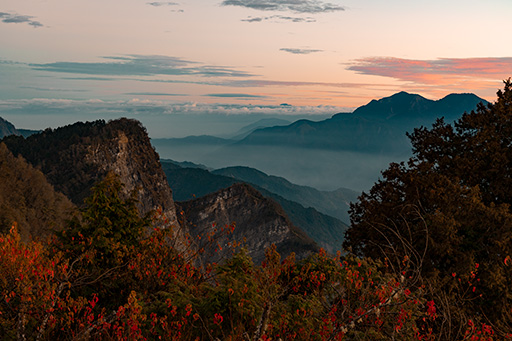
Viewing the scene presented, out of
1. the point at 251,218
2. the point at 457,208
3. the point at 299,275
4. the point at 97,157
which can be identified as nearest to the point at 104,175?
the point at 97,157

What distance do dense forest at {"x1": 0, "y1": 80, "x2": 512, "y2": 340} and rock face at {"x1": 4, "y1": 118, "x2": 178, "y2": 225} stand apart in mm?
92517

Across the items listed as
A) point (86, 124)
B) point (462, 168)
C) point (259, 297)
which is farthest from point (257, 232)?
point (259, 297)

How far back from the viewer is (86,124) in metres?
139

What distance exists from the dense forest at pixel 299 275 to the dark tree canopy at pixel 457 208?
76mm

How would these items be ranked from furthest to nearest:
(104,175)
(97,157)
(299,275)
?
(97,157)
(104,175)
(299,275)

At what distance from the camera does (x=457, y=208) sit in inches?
720

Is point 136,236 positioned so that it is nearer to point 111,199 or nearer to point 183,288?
point 111,199

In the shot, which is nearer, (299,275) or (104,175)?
(299,275)

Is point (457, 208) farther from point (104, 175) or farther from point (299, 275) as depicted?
point (104, 175)

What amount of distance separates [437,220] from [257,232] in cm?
14167

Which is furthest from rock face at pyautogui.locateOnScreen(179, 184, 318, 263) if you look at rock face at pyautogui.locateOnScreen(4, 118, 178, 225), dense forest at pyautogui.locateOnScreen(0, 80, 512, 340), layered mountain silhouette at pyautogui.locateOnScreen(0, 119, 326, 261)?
dense forest at pyautogui.locateOnScreen(0, 80, 512, 340)

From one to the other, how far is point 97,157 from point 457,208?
112681mm

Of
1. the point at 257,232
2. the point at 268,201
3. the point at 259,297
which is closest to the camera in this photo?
the point at 259,297

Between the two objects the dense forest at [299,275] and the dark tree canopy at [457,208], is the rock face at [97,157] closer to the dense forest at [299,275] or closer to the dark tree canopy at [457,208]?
the dark tree canopy at [457,208]
